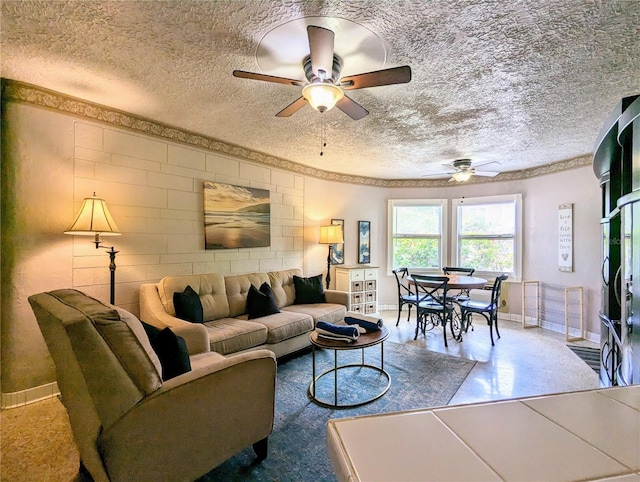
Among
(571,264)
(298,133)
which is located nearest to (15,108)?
(298,133)

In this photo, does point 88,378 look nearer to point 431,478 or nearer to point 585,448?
point 431,478

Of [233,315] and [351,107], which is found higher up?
[351,107]

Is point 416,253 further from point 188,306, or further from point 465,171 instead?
point 188,306

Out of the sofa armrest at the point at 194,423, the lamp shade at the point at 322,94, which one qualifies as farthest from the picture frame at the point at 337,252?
the sofa armrest at the point at 194,423

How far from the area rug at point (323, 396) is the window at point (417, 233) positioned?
2525 mm

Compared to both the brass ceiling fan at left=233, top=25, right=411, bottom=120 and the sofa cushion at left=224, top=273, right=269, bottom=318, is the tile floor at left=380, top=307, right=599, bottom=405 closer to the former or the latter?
the sofa cushion at left=224, top=273, right=269, bottom=318

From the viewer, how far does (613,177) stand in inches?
81.0

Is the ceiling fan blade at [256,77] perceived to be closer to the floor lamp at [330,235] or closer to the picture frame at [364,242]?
the floor lamp at [330,235]

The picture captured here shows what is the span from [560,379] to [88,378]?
3789mm

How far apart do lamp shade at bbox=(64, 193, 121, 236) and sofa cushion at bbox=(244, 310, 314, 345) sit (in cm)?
161

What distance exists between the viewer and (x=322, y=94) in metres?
1.91

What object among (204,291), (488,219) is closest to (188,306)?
(204,291)

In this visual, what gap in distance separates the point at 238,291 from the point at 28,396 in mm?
1920

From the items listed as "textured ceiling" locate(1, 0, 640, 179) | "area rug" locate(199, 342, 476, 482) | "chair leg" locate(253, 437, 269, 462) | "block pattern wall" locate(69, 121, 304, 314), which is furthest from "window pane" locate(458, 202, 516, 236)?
"chair leg" locate(253, 437, 269, 462)
